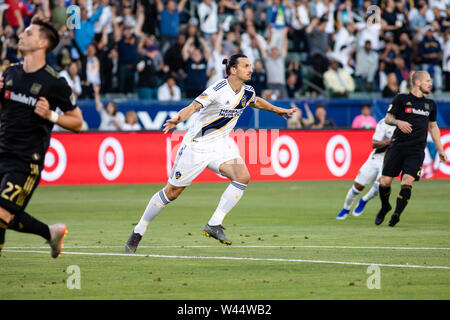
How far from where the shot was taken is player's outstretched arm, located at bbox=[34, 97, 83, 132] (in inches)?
325

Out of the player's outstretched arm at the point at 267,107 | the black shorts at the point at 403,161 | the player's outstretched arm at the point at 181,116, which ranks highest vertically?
the player's outstretched arm at the point at 181,116

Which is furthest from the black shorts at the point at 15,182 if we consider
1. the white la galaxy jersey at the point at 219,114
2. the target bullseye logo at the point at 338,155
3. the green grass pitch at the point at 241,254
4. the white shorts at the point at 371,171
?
the target bullseye logo at the point at 338,155

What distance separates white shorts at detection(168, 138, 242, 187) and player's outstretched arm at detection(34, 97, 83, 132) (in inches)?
123

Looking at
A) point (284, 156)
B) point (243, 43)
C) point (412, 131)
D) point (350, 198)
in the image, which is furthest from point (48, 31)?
point (243, 43)

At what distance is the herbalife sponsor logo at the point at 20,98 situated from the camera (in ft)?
27.9

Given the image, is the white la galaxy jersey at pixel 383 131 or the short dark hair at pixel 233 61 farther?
the white la galaxy jersey at pixel 383 131

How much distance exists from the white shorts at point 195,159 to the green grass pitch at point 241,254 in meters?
0.98

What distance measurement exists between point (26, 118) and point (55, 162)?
1476 centimetres

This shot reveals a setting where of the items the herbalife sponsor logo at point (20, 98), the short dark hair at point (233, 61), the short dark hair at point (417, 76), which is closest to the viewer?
the herbalife sponsor logo at point (20, 98)

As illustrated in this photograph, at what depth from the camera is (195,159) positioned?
38.9 feet

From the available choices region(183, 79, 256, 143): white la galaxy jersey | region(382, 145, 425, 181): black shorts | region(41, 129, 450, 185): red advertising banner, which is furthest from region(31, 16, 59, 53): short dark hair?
region(41, 129, 450, 185): red advertising banner

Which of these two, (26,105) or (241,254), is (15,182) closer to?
(26,105)

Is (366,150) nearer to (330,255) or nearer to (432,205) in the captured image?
(432,205)

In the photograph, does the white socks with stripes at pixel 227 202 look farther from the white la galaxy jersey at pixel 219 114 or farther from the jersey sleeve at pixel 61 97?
the jersey sleeve at pixel 61 97
